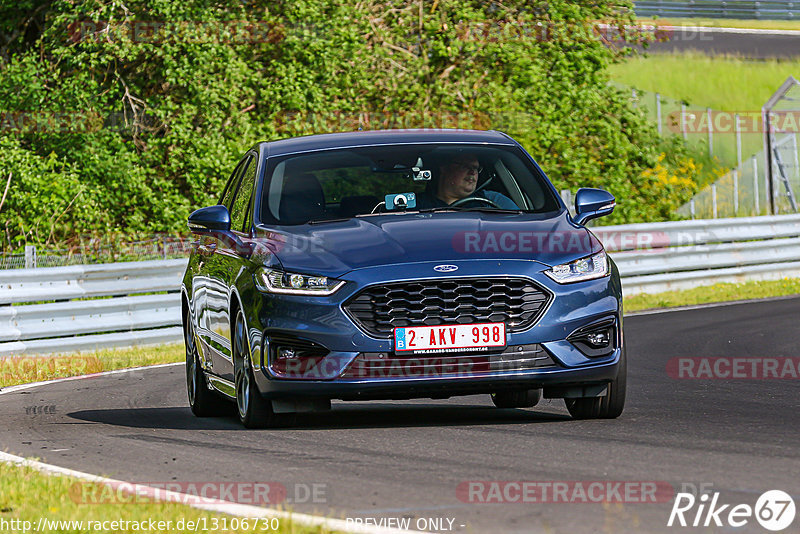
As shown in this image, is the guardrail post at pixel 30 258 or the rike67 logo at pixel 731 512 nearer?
the rike67 logo at pixel 731 512

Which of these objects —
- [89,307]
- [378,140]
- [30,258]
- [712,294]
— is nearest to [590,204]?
[378,140]

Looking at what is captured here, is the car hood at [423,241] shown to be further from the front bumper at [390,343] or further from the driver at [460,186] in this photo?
the driver at [460,186]

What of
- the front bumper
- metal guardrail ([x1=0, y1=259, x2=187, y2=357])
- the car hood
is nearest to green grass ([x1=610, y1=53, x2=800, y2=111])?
metal guardrail ([x1=0, y1=259, x2=187, y2=357])

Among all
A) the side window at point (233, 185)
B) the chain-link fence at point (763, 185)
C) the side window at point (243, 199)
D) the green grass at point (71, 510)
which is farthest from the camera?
the chain-link fence at point (763, 185)

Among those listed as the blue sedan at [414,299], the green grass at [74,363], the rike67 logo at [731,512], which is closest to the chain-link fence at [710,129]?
the green grass at [74,363]

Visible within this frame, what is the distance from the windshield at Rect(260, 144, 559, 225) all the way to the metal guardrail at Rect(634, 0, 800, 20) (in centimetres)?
4496

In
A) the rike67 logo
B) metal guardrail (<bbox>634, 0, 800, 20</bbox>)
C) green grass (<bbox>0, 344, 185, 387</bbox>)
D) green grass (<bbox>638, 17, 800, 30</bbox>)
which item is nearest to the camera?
the rike67 logo

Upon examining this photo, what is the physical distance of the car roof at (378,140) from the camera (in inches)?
381

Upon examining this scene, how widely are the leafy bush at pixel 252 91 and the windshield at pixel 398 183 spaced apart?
14297mm

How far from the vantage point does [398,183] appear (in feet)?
30.3

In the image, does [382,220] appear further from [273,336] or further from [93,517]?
[93,517]

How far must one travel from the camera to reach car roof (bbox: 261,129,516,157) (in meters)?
9.67

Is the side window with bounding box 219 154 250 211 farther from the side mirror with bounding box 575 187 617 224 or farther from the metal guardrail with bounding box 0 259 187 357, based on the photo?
the metal guardrail with bounding box 0 259 187 357

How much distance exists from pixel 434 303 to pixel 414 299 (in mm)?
106
